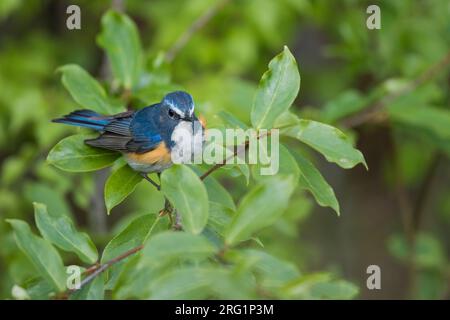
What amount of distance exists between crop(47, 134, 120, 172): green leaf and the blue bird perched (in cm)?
4

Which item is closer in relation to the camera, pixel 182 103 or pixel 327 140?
pixel 327 140

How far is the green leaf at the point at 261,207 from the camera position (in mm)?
1795

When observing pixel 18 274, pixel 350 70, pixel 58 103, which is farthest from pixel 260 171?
pixel 58 103

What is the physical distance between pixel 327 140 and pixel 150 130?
3.54 feet

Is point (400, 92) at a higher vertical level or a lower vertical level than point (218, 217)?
higher

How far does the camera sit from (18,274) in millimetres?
3326

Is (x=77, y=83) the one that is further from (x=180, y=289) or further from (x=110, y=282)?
(x=180, y=289)

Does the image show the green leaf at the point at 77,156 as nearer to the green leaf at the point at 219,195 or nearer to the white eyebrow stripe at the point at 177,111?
the white eyebrow stripe at the point at 177,111

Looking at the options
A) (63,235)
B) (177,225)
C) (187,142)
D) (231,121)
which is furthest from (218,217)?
(187,142)

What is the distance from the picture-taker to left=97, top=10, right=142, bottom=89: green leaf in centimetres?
325

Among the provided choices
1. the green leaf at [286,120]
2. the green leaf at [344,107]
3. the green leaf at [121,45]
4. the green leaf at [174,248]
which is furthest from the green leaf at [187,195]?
the green leaf at [344,107]

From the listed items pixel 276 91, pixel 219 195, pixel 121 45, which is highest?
pixel 121 45

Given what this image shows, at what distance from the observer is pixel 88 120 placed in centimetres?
299

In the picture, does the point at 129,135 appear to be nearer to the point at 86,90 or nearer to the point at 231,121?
the point at 86,90
